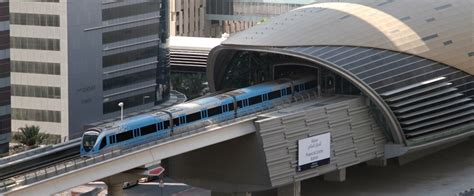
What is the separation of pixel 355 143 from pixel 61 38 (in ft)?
83.1

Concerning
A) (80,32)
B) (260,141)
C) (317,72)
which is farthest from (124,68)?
(260,141)

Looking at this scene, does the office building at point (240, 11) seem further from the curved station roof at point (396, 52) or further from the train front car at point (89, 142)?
the train front car at point (89, 142)

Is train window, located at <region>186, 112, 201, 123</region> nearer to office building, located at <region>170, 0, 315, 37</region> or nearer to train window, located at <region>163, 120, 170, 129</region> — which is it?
train window, located at <region>163, 120, 170, 129</region>

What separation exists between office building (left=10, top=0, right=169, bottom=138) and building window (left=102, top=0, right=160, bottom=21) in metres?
0.08

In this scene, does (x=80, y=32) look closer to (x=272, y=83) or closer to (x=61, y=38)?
(x=61, y=38)

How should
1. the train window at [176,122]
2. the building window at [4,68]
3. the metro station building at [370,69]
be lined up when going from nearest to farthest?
the train window at [176,122] < the building window at [4,68] < the metro station building at [370,69]

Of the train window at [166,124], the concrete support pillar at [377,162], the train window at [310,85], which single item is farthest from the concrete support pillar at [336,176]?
the train window at [166,124]

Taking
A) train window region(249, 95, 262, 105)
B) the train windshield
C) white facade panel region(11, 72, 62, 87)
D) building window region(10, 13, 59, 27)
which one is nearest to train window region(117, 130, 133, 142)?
the train windshield

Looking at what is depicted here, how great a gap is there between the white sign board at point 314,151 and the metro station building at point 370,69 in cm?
51

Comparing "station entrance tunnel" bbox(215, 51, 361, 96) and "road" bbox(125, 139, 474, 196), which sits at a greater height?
"station entrance tunnel" bbox(215, 51, 361, 96)

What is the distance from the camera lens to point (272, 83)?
117438 millimetres

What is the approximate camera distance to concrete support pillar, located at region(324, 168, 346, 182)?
117 m

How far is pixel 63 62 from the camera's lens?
125 meters

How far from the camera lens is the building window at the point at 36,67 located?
412 ft
